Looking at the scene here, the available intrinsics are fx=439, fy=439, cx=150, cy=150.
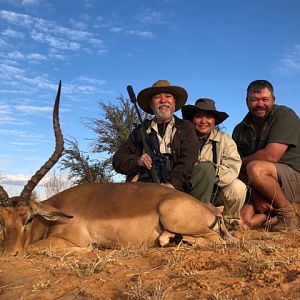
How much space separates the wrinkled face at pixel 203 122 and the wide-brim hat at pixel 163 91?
0.39 metres

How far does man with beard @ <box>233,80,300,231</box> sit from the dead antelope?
4.91 ft

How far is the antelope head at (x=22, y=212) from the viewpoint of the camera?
423cm

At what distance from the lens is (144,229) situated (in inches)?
179

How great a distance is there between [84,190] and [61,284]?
2.25 m

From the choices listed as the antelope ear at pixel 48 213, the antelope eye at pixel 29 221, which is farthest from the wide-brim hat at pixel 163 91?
the antelope eye at pixel 29 221

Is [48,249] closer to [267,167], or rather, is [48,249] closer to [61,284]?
[61,284]

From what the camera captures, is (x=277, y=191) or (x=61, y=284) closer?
(x=61, y=284)

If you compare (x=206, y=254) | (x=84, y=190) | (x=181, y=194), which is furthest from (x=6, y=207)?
(x=206, y=254)

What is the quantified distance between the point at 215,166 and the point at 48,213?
242cm

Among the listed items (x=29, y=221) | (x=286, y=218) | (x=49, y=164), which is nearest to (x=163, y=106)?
(x=49, y=164)

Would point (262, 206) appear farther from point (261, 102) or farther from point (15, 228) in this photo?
point (15, 228)

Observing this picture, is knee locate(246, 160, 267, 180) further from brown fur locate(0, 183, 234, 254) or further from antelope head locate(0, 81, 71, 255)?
antelope head locate(0, 81, 71, 255)

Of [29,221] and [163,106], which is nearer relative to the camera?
[29,221]

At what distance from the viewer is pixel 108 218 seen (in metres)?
4.64
